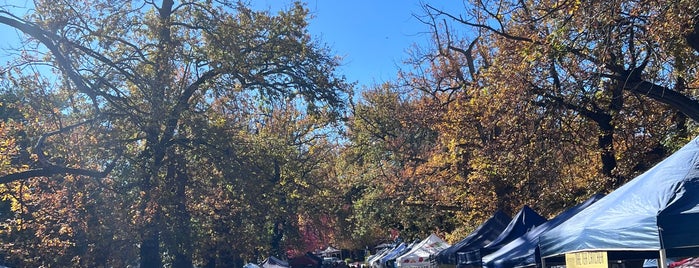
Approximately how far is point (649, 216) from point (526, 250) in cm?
467

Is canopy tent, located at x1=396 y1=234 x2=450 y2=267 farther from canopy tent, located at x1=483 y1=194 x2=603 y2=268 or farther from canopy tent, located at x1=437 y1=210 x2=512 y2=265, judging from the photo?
canopy tent, located at x1=483 y1=194 x2=603 y2=268

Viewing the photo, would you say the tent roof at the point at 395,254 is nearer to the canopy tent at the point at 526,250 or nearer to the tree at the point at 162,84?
the tree at the point at 162,84

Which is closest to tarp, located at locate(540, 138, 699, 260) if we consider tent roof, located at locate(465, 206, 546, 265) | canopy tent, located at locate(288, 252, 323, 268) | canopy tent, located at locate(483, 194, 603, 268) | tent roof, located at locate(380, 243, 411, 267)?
canopy tent, located at locate(483, 194, 603, 268)

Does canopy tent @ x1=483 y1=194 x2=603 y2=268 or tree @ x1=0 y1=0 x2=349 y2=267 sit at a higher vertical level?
tree @ x1=0 y1=0 x2=349 y2=267

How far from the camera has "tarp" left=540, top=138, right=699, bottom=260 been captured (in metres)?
4.62

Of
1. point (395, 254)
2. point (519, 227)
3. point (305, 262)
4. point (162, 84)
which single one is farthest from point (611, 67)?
point (305, 262)

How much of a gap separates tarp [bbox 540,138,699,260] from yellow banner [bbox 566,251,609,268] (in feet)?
0.17

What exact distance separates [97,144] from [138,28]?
356 centimetres

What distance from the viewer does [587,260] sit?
5539mm

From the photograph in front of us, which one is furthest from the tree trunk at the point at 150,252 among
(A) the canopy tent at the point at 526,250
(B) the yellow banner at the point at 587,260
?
(B) the yellow banner at the point at 587,260

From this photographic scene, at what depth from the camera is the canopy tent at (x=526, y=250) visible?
8984 millimetres

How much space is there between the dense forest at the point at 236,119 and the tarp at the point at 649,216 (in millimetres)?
3491

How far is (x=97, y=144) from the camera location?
15.3m

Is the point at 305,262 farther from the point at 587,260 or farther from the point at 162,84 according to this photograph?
the point at 587,260
